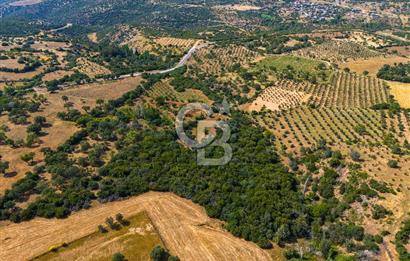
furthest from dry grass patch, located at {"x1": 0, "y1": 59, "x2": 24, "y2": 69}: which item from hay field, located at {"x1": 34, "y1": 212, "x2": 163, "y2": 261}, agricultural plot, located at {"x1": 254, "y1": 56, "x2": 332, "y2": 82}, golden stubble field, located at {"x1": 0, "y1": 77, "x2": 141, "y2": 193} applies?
hay field, located at {"x1": 34, "y1": 212, "x2": 163, "y2": 261}

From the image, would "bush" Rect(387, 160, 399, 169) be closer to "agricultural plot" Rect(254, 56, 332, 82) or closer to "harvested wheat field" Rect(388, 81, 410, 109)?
"harvested wheat field" Rect(388, 81, 410, 109)

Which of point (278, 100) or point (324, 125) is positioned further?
point (278, 100)

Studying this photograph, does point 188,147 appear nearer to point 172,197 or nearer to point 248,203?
point 172,197

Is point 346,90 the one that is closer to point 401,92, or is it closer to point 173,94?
point 401,92

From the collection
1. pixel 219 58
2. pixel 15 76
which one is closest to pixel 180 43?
pixel 219 58

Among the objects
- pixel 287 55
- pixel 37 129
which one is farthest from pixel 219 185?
pixel 287 55

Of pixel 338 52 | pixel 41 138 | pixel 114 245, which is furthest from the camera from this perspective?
pixel 338 52
